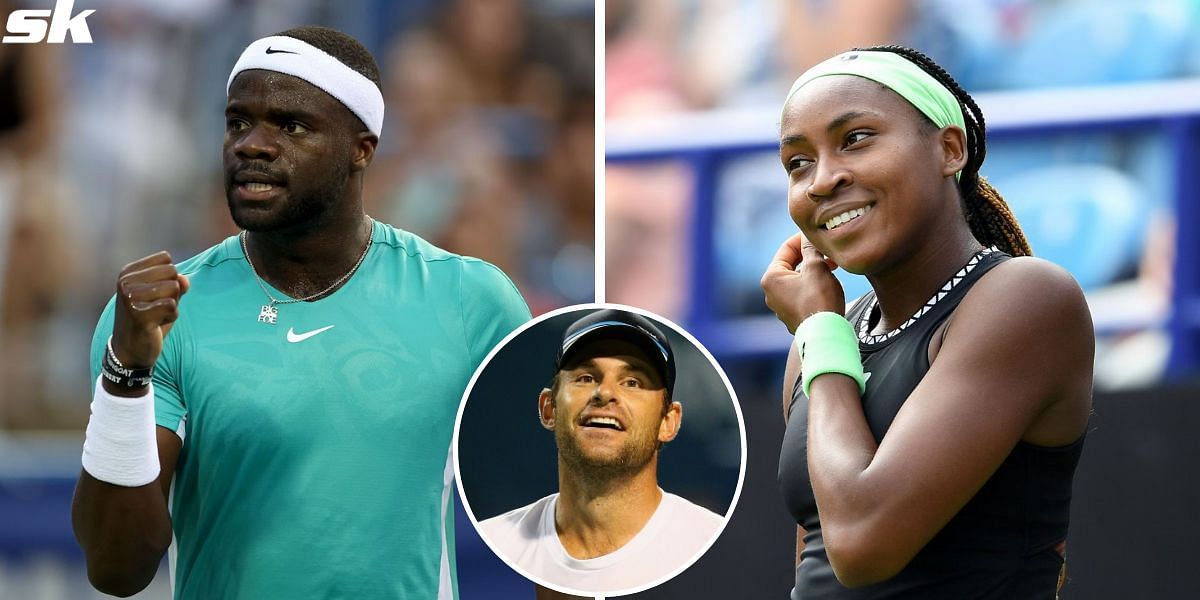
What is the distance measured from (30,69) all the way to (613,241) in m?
1.80

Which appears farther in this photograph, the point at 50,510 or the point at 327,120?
the point at 50,510

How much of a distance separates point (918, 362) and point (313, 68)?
133cm

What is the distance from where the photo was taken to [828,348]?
6.61 ft

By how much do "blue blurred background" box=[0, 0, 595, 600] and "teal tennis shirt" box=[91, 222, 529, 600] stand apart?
4.57ft

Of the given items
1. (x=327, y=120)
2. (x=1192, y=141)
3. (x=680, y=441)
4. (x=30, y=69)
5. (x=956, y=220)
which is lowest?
(x=680, y=441)

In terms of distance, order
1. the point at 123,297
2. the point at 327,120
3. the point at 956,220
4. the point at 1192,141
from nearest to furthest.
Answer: the point at 956,220 → the point at 123,297 → the point at 327,120 → the point at 1192,141

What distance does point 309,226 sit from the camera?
2.73m

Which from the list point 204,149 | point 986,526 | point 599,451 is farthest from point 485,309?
point 204,149

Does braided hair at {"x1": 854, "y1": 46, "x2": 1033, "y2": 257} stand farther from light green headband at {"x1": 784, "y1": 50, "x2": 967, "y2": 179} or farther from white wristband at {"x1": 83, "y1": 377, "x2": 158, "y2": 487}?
white wristband at {"x1": 83, "y1": 377, "x2": 158, "y2": 487}

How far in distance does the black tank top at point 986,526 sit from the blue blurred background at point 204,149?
221 centimetres

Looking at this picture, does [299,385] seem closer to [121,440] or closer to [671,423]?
[121,440]

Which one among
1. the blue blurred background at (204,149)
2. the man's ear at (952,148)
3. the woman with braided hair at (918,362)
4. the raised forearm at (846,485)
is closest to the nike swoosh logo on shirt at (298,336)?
the woman with braided hair at (918,362)

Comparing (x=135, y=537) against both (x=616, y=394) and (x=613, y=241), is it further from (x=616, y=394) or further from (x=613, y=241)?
(x=613, y=241)

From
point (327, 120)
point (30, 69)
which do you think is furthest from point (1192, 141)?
point (30, 69)
